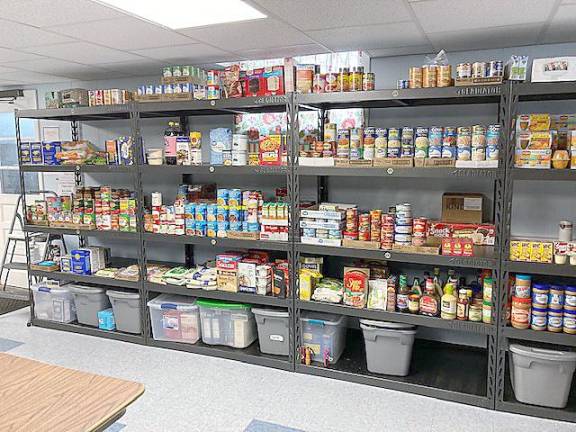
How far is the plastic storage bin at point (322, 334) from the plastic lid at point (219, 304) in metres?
0.54

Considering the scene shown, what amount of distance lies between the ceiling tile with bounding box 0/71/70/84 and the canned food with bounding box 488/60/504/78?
420 cm

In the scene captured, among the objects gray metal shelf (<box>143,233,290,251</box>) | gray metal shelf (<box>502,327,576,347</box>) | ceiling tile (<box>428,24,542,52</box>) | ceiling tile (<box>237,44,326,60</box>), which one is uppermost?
ceiling tile (<box>237,44,326,60</box>)

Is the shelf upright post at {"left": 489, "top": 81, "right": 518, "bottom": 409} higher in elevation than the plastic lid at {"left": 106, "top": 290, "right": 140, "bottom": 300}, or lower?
higher

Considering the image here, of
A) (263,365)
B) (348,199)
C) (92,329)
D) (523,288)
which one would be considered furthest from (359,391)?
(92,329)

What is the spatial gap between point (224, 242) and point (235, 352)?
0.91 m

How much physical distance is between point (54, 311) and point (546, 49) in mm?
4878

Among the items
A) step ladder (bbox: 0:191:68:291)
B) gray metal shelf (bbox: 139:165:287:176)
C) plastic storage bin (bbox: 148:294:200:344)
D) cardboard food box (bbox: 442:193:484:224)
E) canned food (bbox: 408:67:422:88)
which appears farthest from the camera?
step ladder (bbox: 0:191:68:291)

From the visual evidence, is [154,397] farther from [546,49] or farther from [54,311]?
[546,49]

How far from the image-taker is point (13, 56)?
3.88 m

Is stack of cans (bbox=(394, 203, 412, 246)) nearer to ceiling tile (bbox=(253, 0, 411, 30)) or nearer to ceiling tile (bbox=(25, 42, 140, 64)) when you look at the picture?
ceiling tile (bbox=(253, 0, 411, 30))

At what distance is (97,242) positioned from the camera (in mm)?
5289

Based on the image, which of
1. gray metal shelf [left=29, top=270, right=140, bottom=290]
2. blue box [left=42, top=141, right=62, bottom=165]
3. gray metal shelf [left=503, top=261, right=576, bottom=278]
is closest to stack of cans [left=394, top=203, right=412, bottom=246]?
gray metal shelf [left=503, top=261, right=576, bottom=278]

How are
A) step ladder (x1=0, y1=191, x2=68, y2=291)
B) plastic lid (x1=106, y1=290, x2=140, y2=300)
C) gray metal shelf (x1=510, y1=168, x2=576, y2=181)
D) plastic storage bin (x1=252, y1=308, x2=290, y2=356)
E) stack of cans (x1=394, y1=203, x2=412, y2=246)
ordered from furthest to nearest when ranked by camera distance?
step ladder (x1=0, y1=191, x2=68, y2=291) → plastic lid (x1=106, y1=290, x2=140, y2=300) → plastic storage bin (x1=252, y1=308, x2=290, y2=356) → stack of cans (x1=394, y1=203, x2=412, y2=246) → gray metal shelf (x1=510, y1=168, x2=576, y2=181)

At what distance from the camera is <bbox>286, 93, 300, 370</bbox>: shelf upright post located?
137 inches
